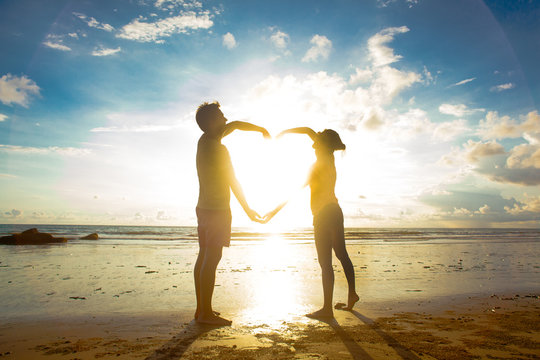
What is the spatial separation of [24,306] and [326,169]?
4.57 meters

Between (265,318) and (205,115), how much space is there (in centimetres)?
265

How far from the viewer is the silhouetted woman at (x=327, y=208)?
4.35 meters

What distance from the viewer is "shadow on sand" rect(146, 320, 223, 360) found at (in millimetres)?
2675

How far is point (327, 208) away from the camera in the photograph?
4.39 meters

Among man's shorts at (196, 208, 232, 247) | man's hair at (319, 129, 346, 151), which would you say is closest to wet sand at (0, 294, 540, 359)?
man's shorts at (196, 208, 232, 247)

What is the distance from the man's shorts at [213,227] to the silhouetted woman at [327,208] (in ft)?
3.09

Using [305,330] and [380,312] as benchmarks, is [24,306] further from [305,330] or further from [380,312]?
[380,312]

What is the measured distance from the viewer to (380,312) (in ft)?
14.2

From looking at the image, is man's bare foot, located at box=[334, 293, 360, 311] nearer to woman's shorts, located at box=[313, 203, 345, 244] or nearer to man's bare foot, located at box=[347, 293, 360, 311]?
man's bare foot, located at box=[347, 293, 360, 311]

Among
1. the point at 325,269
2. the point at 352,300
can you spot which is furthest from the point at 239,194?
the point at 352,300

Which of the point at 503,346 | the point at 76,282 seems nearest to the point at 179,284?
the point at 76,282

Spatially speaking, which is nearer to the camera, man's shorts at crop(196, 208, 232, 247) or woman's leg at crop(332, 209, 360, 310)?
man's shorts at crop(196, 208, 232, 247)

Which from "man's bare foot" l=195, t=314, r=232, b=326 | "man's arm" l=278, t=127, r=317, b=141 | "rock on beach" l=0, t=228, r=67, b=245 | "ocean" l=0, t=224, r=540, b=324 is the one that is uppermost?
"man's arm" l=278, t=127, r=317, b=141

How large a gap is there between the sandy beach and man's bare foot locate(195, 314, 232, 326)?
0.41ft
